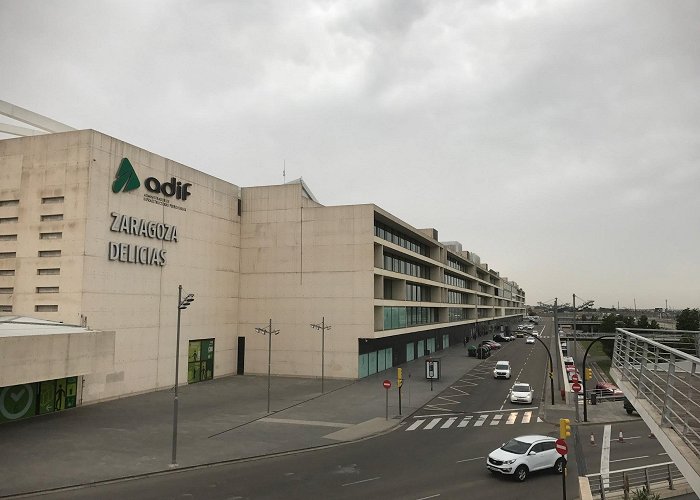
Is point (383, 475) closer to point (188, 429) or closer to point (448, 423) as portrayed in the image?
point (448, 423)

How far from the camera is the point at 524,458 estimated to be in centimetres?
2122

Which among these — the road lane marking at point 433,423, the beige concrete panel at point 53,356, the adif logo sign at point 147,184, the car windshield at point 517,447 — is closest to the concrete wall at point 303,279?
the adif logo sign at point 147,184

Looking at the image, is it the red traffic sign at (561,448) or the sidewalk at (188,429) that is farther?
the sidewalk at (188,429)

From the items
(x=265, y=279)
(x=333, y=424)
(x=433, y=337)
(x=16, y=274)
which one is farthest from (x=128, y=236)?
(x=433, y=337)

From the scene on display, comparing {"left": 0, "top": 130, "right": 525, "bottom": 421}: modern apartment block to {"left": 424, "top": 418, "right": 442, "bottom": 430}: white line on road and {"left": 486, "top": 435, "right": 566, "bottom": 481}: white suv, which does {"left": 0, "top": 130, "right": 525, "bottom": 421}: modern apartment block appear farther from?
{"left": 486, "top": 435, "right": 566, "bottom": 481}: white suv

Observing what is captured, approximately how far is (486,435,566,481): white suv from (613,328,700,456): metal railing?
7.81 metres

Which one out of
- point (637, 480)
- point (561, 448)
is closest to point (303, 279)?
point (637, 480)

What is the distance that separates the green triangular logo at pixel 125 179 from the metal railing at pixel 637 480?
121 ft

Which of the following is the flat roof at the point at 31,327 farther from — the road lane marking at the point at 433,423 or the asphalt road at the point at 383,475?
the road lane marking at the point at 433,423

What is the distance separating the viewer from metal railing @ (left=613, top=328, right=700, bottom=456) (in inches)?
358

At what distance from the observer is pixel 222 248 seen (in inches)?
2082

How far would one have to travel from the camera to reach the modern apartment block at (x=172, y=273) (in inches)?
1443

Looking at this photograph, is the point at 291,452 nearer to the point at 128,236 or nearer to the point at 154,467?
the point at 154,467

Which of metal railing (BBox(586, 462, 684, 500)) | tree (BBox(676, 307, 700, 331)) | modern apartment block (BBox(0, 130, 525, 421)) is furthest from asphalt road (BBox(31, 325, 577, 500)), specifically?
tree (BBox(676, 307, 700, 331))
